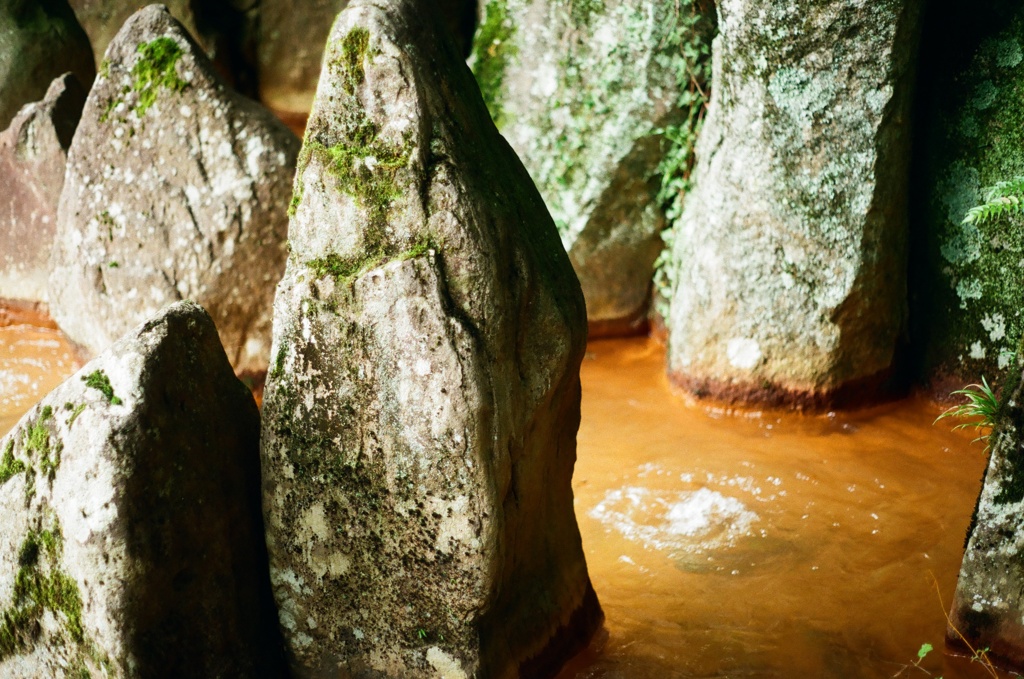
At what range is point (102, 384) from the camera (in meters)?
2.34

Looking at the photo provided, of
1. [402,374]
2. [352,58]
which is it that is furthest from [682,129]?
[402,374]

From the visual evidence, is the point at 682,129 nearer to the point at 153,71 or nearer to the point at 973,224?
the point at 973,224

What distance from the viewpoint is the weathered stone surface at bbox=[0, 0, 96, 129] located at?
7109 millimetres

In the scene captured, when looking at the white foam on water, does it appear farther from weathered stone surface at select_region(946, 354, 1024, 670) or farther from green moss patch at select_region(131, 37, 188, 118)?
green moss patch at select_region(131, 37, 188, 118)

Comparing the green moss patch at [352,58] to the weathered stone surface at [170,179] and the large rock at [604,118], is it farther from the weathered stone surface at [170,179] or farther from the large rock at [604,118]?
the large rock at [604,118]

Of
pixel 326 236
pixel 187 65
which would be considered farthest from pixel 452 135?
pixel 187 65

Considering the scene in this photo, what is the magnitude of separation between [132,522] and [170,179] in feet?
10.3

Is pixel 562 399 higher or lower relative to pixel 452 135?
lower

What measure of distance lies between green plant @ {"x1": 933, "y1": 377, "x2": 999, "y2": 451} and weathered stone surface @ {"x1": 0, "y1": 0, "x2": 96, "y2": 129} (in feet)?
20.6

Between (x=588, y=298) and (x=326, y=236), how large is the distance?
363 centimetres

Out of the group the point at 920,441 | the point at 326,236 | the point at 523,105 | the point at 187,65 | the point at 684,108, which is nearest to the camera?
the point at 326,236

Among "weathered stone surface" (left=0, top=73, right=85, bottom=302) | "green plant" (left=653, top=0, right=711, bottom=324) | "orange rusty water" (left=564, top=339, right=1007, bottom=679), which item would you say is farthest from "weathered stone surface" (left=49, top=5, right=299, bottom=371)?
"green plant" (left=653, top=0, right=711, bottom=324)

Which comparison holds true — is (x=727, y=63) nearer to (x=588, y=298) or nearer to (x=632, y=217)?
(x=632, y=217)

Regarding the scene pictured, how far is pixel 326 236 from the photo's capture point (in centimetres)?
257
